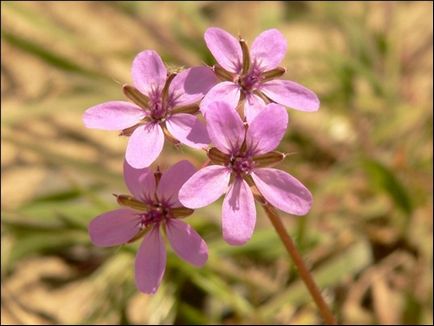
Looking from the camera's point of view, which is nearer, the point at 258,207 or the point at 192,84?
the point at 192,84

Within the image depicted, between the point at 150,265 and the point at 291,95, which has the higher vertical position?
the point at 291,95

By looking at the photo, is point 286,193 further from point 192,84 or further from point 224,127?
point 192,84

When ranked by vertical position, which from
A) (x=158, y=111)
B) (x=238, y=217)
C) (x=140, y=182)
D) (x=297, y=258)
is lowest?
(x=297, y=258)

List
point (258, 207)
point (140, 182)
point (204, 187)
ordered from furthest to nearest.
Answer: point (258, 207) → point (140, 182) → point (204, 187)

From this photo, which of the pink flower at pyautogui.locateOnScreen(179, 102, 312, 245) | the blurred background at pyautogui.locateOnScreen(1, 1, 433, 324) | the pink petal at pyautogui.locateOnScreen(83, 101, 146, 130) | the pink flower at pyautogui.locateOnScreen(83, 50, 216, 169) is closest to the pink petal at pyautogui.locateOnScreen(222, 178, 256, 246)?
the pink flower at pyautogui.locateOnScreen(179, 102, 312, 245)

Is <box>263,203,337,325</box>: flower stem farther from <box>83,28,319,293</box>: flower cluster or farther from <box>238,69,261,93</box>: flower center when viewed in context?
<box>238,69,261,93</box>: flower center

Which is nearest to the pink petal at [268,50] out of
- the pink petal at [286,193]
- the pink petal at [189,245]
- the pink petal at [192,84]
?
the pink petal at [192,84]

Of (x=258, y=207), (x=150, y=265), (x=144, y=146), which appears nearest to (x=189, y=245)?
(x=150, y=265)

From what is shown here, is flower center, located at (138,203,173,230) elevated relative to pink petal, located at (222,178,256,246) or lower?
elevated
